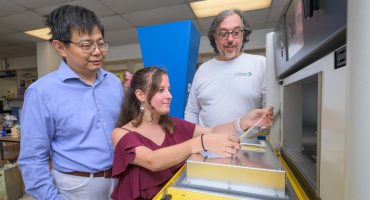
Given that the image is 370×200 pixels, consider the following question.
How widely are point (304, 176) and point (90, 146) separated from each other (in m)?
0.82

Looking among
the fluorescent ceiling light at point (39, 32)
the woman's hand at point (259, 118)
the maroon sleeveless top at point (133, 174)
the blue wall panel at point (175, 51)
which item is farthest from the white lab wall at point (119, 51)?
the maroon sleeveless top at point (133, 174)

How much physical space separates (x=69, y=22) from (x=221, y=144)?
0.77m

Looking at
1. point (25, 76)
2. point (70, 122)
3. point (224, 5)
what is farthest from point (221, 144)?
point (25, 76)

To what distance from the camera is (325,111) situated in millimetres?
422

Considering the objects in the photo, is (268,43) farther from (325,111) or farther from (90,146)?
(90,146)

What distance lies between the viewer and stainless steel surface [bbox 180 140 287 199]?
0.53 meters

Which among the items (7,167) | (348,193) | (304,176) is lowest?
(7,167)

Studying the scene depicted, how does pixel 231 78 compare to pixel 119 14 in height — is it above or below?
below

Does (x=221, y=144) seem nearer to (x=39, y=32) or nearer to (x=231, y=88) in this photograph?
(x=231, y=88)

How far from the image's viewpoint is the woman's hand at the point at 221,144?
2.32 feet

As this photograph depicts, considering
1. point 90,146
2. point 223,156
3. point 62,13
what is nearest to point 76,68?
point 62,13

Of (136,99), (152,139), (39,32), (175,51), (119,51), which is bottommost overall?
(152,139)

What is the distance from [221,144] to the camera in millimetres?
726

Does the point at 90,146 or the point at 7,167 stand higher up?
the point at 90,146
